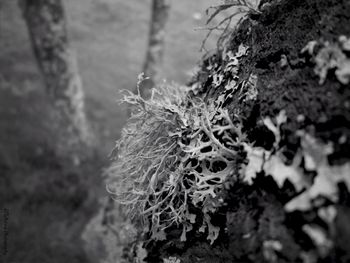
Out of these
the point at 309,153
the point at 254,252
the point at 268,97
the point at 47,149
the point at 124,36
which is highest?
the point at 124,36

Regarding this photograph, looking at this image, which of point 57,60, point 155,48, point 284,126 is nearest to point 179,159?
point 284,126

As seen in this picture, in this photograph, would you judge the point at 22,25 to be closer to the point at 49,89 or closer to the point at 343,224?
the point at 49,89

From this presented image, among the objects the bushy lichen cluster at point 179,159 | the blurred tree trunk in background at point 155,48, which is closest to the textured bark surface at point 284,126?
the bushy lichen cluster at point 179,159

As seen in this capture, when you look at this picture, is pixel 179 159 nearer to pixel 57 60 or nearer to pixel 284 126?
pixel 284 126

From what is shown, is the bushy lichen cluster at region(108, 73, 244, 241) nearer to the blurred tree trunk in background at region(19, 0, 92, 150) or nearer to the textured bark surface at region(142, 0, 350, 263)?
the textured bark surface at region(142, 0, 350, 263)

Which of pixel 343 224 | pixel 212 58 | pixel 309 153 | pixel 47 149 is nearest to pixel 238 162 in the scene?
pixel 309 153

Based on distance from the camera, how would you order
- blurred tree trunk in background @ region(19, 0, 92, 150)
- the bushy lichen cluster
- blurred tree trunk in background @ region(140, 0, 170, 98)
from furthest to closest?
1. blurred tree trunk in background @ region(140, 0, 170, 98)
2. blurred tree trunk in background @ region(19, 0, 92, 150)
3. the bushy lichen cluster

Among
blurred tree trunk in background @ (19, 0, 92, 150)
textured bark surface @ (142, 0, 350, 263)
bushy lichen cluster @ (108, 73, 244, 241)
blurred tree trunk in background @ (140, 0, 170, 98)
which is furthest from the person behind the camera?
blurred tree trunk in background @ (140, 0, 170, 98)

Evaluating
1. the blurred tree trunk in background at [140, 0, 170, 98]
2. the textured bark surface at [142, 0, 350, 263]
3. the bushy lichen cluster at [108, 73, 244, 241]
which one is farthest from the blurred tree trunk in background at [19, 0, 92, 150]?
the textured bark surface at [142, 0, 350, 263]
